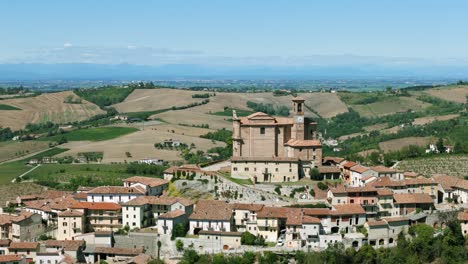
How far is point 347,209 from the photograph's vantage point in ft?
176

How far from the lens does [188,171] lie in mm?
64375

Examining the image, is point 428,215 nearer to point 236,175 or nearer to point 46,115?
point 236,175

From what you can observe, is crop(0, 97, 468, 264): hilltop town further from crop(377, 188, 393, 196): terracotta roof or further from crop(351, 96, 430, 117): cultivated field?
crop(351, 96, 430, 117): cultivated field

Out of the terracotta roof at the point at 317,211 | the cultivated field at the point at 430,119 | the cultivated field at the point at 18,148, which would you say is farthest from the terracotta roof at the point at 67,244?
the cultivated field at the point at 430,119

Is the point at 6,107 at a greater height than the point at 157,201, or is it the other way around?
the point at 157,201

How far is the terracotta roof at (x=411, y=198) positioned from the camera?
56222 mm

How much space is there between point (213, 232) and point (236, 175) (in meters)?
11.0

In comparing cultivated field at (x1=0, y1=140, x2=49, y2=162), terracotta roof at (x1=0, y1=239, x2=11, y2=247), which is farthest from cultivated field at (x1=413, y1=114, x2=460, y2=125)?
terracotta roof at (x1=0, y1=239, x2=11, y2=247)

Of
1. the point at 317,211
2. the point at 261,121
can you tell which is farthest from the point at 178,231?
the point at 261,121

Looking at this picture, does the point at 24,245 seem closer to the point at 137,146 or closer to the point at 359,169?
the point at 359,169

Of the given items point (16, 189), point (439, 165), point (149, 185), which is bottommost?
point (16, 189)

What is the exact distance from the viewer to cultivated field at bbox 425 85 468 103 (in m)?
170

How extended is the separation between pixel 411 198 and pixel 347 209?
271 inches

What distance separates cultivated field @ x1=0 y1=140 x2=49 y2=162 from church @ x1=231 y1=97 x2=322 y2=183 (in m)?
57.8
